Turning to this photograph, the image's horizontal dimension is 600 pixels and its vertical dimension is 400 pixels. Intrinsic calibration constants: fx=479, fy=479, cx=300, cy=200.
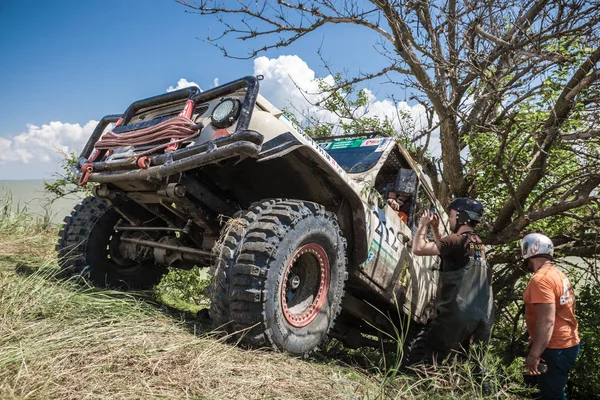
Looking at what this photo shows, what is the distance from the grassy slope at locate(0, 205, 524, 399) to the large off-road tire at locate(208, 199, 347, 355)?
156mm

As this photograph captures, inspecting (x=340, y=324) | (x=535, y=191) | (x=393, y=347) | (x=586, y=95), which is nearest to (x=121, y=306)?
(x=340, y=324)

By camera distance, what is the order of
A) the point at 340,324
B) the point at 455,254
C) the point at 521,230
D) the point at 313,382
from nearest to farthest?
the point at 313,382, the point at 455,254, the point at 340,324, the point at 521,230

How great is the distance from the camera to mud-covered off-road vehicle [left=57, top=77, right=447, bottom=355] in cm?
296

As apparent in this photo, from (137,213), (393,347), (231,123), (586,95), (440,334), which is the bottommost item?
(393,347)

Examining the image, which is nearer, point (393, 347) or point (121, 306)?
point (121, 306)

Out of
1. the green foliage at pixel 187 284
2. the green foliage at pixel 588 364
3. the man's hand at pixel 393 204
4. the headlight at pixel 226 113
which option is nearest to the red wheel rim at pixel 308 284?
the headlight at pixel 226 113

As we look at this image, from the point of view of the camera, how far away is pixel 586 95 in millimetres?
5195

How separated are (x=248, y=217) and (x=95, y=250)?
6.61 feet

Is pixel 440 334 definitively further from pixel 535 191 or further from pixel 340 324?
pixel 535 191

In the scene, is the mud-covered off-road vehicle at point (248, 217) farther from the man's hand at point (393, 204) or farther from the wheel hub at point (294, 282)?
the man's hand at point (393, 204)

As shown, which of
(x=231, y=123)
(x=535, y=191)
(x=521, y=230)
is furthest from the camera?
(x=535, y=191)

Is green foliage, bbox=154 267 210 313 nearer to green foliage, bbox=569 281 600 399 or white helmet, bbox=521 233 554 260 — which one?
white helmet, bbox=521 233 554 260

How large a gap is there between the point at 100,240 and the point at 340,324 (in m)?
2.59

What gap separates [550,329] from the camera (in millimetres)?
3859
